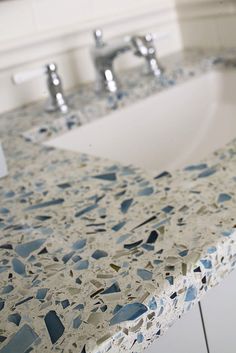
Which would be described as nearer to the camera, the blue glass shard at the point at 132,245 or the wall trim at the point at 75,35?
the blue glass shard at the point at 132,245

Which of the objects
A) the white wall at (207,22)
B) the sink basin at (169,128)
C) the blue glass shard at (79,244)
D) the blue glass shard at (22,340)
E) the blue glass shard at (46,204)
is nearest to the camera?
the blue glass shard at (22,340)

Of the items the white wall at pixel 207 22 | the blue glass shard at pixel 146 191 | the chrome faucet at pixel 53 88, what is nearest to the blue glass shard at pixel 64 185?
the blue glass shard at pixel 146 191

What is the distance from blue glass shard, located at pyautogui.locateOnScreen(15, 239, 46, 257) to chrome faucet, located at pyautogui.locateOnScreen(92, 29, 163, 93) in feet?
1.75

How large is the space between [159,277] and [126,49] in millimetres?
670

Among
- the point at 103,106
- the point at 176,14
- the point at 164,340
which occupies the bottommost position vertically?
the point at 164,340

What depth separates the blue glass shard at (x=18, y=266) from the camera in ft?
1.49

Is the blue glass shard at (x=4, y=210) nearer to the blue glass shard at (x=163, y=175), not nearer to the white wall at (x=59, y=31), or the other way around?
the blue glass shard at (x=163, y=175)

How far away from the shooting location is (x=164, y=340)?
415 millimetres

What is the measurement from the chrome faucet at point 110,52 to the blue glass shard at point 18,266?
56 centimetres

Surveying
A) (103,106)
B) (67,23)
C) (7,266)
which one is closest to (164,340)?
(7,266)

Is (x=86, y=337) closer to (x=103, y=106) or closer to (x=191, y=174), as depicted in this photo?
(x=191, y=174)

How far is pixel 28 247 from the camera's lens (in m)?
0.49

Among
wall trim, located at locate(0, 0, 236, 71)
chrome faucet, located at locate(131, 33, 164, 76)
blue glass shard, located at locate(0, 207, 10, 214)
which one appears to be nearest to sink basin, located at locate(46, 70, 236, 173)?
chrome faucet, located at locate(131, 33, 164, 76)

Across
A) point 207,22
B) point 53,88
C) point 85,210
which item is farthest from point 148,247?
point 207,22
